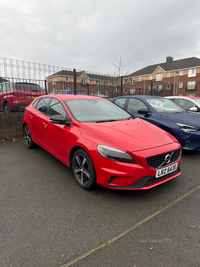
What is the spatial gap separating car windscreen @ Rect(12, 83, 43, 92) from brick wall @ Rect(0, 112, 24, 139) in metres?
1.17

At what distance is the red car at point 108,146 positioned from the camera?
7.92 feet

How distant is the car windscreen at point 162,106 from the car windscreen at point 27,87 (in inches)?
187

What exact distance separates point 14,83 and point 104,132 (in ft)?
19.0

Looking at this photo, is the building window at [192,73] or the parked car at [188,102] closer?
the parked car at [188,102]

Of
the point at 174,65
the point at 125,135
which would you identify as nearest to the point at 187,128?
the point at 125,135

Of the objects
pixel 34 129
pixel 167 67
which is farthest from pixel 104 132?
pixel 167 67

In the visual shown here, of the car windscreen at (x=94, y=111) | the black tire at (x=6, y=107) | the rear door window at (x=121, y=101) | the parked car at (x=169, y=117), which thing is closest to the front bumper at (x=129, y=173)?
the car windscreen at (x=94, y=111)

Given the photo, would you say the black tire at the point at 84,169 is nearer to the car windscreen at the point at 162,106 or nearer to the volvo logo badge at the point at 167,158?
the volvo logo badge at the point at 167,158

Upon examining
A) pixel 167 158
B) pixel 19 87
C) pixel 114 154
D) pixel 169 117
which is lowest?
pixel 167 158

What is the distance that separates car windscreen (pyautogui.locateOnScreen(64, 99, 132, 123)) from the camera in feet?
10.8

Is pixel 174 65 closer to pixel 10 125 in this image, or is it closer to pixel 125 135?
pixel 10 125

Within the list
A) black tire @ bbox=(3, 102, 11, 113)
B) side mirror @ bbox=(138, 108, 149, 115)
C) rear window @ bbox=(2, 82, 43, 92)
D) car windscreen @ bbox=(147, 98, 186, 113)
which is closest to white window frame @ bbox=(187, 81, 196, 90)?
car windscreen @ bbox=(147, 98, 186, 113)

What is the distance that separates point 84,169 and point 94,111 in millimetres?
1254

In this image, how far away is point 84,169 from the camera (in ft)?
9.37
